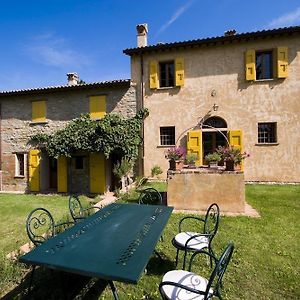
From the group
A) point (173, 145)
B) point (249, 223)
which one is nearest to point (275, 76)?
point (173, 145)

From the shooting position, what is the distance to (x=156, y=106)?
39.6 ft

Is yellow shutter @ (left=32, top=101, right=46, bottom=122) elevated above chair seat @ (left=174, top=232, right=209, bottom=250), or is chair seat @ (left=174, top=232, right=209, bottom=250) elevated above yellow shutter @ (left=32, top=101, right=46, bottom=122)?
yellow shutter @ (left=32, top=101, right=46, bottom=122)

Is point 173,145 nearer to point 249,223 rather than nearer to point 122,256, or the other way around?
point 249,223

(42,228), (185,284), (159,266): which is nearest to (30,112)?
(42,228)

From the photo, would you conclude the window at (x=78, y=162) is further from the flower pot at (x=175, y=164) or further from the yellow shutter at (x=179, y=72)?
the flower pot at (x=175, y=164)

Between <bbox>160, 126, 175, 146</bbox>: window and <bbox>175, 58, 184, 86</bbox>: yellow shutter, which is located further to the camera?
<bbox>160, 126, 175, 146</bbox>: window

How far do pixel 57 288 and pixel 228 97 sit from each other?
1048 cm

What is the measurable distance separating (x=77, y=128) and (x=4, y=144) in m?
5.38

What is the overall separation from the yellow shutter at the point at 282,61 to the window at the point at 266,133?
7.37 ft

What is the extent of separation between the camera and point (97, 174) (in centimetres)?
1244

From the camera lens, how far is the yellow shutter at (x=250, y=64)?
1093 centimetres

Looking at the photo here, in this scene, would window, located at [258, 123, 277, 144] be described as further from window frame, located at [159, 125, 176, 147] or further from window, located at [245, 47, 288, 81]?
window frame, located at [159, 125, 176, 147]

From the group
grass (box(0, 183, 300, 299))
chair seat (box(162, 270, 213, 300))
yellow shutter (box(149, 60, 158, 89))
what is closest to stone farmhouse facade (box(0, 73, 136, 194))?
yellow shutter (box(149, 60, 158, 89))

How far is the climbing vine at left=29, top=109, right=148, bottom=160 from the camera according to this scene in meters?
11.4
